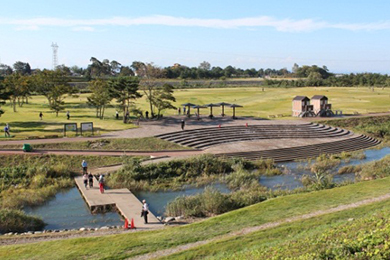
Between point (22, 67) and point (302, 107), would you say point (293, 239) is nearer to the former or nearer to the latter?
point (302, 107)

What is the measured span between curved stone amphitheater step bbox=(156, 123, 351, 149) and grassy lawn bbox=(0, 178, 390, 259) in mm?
17123

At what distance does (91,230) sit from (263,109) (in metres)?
46.8

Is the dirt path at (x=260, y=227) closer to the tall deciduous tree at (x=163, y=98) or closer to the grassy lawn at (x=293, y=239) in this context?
the grassy lawn at (x=293, y=239)

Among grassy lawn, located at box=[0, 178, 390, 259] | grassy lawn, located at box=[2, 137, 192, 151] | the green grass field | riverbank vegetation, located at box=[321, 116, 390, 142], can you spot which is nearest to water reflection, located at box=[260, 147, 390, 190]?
grassy lawn, located at box=[0, 178, 390, 259]

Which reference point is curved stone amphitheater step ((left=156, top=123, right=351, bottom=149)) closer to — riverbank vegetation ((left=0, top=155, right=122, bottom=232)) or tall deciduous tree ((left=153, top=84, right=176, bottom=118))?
tall deciduous tree ((left=153, top=84, right=176, bottom=118))

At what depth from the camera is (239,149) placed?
35406mm

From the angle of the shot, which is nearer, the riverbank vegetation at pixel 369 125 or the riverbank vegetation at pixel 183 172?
the riverbank vegetation at pixel 183 172

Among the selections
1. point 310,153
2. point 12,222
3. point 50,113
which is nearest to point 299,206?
point 12,222

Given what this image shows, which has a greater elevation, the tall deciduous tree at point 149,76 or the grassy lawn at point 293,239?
the tall deciduous tree at point 149,76

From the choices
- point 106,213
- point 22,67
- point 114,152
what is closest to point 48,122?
point 114,152

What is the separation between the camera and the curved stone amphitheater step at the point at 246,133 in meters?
37.3

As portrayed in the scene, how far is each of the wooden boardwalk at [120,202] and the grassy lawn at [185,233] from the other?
2.07m

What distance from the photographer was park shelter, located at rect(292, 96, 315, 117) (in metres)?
52.5

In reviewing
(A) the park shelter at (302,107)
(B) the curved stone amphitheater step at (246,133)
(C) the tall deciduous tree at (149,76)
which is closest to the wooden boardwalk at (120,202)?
(B) the curved stone amphitheater step at (246,133)
